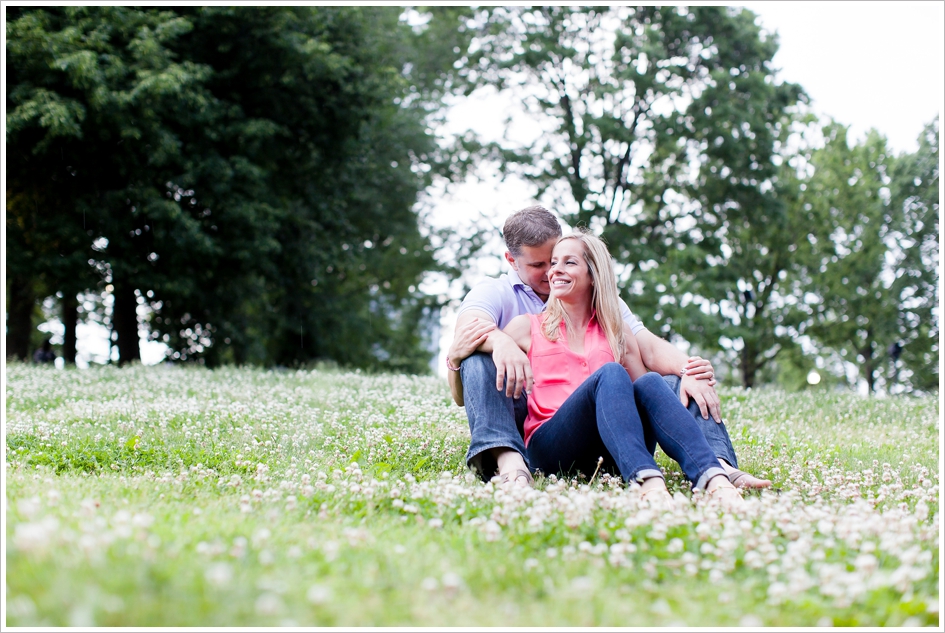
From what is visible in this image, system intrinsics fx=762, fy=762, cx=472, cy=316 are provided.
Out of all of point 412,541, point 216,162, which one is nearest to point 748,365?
point 216,162

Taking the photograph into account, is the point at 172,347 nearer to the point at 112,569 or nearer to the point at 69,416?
the point at 69,416

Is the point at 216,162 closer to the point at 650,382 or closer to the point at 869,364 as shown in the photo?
the point at 650,382

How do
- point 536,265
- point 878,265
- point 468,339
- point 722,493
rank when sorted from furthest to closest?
point 878,265
point 536,265
point 468,339
point 722,493

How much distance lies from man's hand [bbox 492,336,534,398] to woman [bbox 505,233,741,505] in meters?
0.32

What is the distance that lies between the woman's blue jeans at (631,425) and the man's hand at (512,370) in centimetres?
32

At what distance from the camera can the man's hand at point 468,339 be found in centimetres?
504

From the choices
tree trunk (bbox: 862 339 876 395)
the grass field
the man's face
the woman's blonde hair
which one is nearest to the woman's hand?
the woman's blonde hair

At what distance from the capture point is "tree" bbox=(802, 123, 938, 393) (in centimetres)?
3017

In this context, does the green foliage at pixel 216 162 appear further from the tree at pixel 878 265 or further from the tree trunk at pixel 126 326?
the tree at pixel 878 265

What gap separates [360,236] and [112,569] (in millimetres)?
24292

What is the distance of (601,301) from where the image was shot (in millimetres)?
5168

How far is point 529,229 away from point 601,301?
881 millimetres

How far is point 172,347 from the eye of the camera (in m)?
23.4

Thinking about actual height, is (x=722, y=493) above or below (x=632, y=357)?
below
